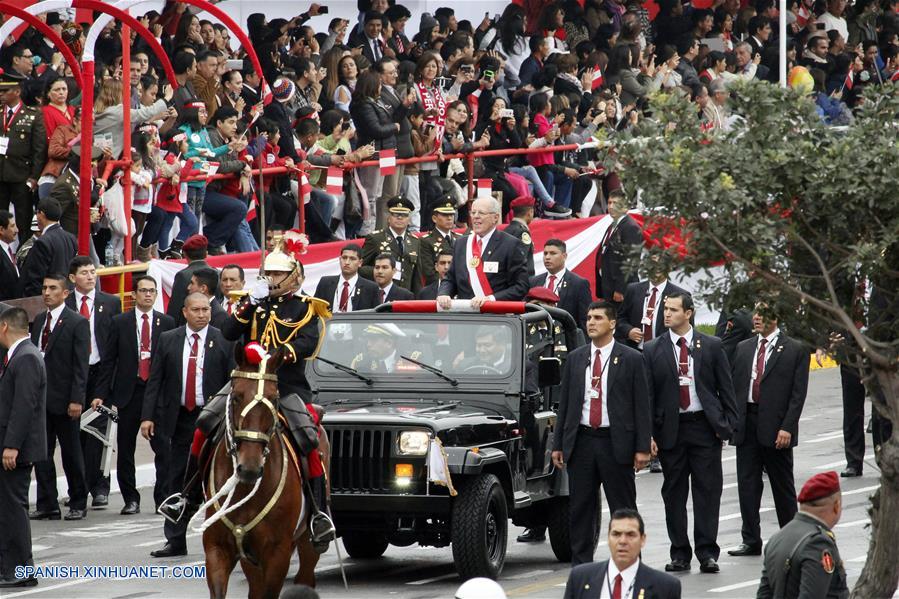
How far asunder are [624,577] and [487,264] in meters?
8.16

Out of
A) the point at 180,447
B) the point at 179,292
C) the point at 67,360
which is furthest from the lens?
the point at 179,292

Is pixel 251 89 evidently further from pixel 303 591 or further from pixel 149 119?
pixel 303 591

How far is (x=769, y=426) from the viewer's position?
15.4 m

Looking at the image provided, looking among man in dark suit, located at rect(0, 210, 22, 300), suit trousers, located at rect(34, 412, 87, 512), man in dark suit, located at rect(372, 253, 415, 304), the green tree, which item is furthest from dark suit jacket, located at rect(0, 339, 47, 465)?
the green tree

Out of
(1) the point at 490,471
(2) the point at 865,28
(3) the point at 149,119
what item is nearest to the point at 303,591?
(1) the point at 490,471

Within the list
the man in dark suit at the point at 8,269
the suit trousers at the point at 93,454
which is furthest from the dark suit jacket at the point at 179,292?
the man in dark suit at the point at 8,269

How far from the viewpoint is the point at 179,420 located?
16.0 metres

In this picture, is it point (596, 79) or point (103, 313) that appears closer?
point (103, 313)

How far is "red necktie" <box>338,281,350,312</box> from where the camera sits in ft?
62.5

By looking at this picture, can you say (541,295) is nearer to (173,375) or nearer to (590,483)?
(590,483)

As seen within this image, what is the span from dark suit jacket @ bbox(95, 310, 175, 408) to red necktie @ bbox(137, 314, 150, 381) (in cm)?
3

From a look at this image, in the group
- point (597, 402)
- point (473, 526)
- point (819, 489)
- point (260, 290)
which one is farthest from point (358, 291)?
point (819, 489)

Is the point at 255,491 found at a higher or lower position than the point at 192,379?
lower

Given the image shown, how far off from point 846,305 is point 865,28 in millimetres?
27550
